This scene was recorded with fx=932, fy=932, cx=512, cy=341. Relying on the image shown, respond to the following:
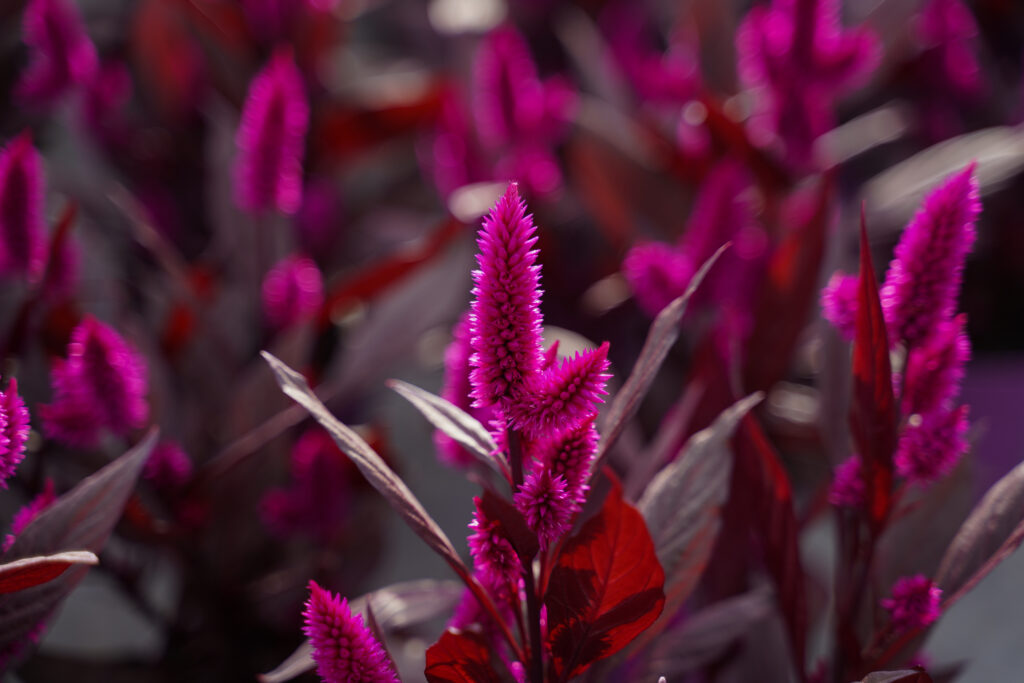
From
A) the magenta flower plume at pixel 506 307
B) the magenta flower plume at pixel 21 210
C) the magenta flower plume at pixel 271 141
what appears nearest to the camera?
the magenta flower plume at pixel 506 307

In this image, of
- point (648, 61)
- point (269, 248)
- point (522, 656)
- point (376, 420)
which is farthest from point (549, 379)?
point (648, 61)

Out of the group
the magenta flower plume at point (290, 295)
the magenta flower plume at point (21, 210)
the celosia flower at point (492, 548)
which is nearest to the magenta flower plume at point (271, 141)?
the magenta flower plume at point (290, 295)

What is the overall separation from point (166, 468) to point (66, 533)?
0.17 m

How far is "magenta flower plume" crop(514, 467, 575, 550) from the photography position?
1.22 feet

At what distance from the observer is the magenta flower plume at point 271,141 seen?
2.23ft

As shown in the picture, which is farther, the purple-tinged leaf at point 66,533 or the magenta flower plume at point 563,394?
the purple-tinged leaf at point 66,533

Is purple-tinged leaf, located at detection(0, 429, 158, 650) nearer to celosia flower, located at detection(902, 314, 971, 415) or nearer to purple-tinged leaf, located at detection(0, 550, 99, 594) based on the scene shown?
purple-tinged leaf, located at detection(0, 550, 99, 594)

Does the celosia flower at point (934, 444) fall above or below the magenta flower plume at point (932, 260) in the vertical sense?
below

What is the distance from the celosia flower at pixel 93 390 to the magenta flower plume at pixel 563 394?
0.94 ft

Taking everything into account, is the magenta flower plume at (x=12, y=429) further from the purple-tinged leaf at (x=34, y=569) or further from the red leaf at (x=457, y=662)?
the red leaf at (x=457, y=662)

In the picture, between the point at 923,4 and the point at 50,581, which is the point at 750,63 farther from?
the point at 50,581

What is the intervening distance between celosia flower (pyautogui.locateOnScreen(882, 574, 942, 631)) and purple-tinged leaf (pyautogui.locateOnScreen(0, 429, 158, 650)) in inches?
15.0

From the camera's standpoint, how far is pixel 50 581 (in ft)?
1.47

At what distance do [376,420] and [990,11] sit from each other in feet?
3.15
